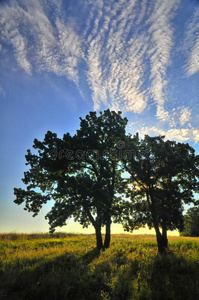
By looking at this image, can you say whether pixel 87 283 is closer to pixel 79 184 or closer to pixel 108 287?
pixel 108 287

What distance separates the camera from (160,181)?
67.6 feet

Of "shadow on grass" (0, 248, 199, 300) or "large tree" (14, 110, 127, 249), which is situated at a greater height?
"large tree" (14, 110, 127, 249)

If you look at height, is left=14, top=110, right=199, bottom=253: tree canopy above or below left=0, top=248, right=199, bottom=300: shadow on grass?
above

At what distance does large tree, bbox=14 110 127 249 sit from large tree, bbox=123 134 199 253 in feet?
6.93

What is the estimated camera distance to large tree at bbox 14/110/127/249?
1714cm

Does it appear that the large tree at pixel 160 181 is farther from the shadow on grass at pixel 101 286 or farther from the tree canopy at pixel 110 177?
the shadow on grass at pixel 101 286

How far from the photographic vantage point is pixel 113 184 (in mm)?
20953

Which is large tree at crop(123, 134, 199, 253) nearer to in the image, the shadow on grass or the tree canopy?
the tree canopy

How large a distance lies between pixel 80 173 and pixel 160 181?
10364mm

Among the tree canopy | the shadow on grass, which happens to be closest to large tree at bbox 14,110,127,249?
the tree canopy

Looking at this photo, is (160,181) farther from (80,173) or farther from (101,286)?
(101,286)

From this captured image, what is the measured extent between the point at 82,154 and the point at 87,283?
1300cm

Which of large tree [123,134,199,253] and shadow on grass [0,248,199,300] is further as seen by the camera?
large tree [123,134,199,253]

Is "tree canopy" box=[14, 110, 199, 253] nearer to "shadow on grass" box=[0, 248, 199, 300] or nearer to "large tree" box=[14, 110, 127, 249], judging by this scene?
"large tree" box=[14, 110, 127, 249]
